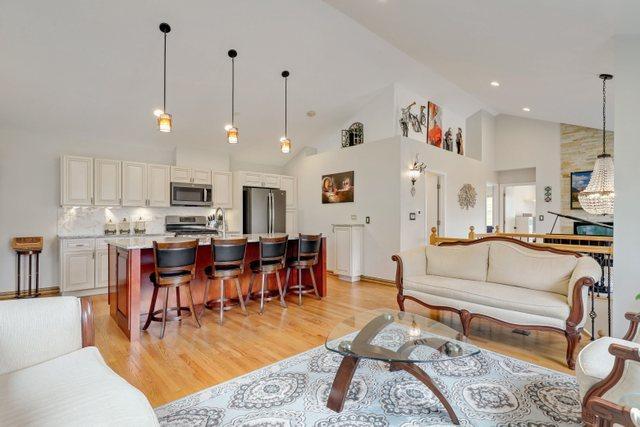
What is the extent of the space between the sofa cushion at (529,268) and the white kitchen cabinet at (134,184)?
5.40 meters

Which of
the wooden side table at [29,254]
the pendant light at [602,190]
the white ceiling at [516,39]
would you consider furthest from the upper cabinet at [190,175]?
the pendant light at [602,190]

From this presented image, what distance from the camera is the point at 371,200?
5824 mm

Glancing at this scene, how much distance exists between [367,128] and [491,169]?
14.2ft

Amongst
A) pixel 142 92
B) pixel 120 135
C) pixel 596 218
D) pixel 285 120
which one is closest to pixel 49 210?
pixel 120 135

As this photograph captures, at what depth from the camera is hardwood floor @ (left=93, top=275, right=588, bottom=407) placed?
238cm

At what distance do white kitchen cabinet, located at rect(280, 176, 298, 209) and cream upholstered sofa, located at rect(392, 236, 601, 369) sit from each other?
3.92 metres

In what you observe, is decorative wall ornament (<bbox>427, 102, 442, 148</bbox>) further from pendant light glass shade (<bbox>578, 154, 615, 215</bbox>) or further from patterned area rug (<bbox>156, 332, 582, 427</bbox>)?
patterned area rug (<bbox>156, 332, 582, 427</bbox>)

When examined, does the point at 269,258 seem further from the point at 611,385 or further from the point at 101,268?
the point at 611,385

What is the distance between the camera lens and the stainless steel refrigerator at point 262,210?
21.6 feet

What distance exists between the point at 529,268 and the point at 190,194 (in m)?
5.44

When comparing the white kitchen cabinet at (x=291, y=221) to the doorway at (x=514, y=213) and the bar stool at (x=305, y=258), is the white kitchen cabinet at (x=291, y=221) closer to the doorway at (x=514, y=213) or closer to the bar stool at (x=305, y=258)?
the bar stool at (x=305, y=258)

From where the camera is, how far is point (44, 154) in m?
4.93

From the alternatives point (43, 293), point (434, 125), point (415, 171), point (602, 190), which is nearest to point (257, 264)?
point (415, 171)

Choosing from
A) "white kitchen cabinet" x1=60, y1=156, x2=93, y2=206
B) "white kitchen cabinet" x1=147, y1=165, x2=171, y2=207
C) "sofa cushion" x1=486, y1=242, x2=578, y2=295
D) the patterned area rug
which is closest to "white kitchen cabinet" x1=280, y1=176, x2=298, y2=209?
"white kitchen cabinet" x1=147, y1=165, x2=171, y2=207
